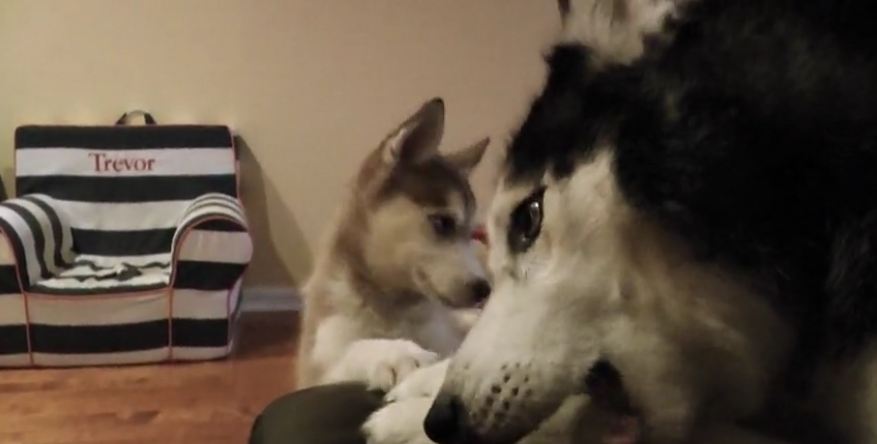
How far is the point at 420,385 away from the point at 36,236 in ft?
8.28

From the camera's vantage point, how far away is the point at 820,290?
0.92m

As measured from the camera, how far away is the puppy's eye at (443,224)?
219 centimetres

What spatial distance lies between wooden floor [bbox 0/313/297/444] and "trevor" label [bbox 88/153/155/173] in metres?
0.88

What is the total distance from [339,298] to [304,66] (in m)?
2.14

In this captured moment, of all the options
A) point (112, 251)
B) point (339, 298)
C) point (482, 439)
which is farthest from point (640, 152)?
point (112, 251)

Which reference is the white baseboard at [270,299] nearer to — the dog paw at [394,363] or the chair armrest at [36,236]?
the chair armrest at [36,236]

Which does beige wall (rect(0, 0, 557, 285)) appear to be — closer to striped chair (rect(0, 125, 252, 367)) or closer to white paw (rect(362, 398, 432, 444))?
striped chair (rect(0, 125, 252, 367))

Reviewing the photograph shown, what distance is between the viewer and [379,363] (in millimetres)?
1549

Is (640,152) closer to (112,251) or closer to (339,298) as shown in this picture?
(339,298)

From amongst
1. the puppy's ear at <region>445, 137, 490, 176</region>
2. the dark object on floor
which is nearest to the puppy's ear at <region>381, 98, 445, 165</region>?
the puppy's ear at <region>445, 137, 490, 176</region>

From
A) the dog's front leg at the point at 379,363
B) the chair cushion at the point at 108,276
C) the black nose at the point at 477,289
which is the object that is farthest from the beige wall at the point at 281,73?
the dog's front leg at the point at 379,363

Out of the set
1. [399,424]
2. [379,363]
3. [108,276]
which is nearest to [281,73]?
[108,276]

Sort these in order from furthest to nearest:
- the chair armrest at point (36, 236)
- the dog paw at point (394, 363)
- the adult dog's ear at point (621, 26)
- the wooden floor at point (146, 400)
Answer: the chair armrest at point (36, 236) → the wooden floor at point (146, 400) → the dog paw at point (394, 363) → the adult dog's ear at point (621, 26)

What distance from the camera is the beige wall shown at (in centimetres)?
388
